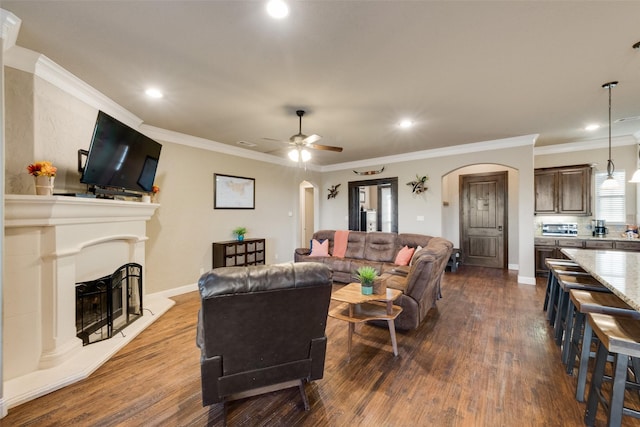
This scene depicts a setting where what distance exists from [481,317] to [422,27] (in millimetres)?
3349

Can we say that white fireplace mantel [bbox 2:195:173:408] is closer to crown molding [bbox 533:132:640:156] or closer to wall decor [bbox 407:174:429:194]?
wall decor [bbox 407:174:429:194]

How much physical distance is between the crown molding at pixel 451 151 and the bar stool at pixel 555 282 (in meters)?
2.55

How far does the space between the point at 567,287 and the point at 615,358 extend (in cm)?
115

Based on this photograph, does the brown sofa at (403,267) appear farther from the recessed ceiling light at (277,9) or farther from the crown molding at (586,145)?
the crown molding at (586,145)

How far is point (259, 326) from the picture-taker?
5.27 feet

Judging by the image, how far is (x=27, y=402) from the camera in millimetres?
1899

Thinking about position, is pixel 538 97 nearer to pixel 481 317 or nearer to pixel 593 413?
pixel 481 317

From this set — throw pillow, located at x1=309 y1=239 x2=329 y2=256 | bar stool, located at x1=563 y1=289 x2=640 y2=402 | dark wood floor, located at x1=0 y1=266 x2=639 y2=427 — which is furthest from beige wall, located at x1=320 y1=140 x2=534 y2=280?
bar stool, located at x1=563 y1=289 x2=640 y2=402

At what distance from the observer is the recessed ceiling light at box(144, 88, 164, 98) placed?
2906 mm

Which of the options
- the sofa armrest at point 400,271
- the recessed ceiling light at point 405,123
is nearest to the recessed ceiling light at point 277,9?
the recessed ceiling light at point 405,123

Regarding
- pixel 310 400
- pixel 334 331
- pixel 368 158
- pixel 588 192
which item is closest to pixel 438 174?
pixel 368 158

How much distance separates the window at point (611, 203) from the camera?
191 inches

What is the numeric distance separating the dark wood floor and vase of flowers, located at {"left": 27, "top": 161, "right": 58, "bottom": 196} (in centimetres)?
157

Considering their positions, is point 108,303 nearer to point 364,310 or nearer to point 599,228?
point 364,310
